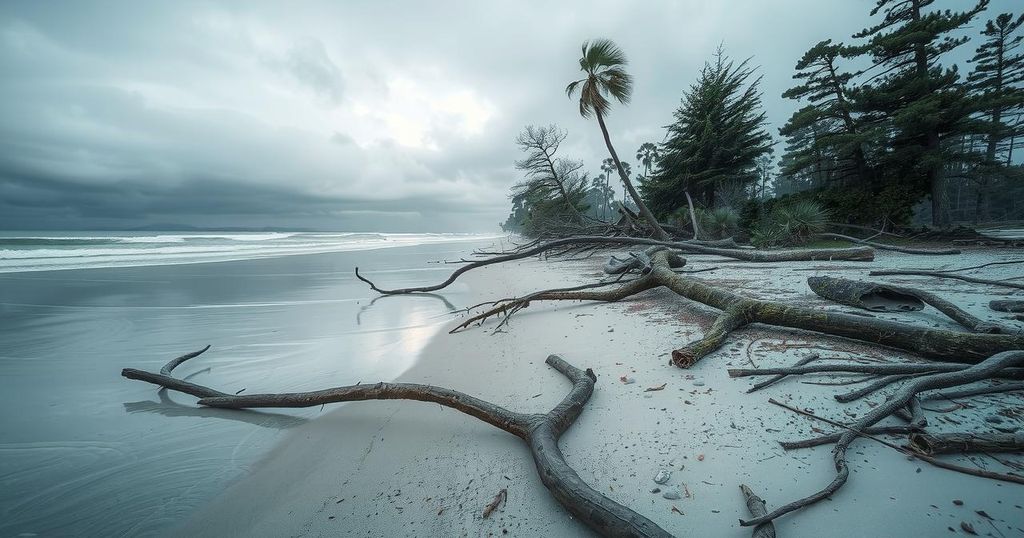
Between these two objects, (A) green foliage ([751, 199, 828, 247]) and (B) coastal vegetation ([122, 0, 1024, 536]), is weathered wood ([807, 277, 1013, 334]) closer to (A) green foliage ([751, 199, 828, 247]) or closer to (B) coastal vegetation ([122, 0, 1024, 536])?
(B) coastal vegetation ([122, 0, 1024, 536])

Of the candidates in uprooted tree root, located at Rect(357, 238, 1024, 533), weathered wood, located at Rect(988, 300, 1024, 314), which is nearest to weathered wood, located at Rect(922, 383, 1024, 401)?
uprooted tree root, located at Rect(357, 238, 1024, 533)

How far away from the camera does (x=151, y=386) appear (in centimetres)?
340

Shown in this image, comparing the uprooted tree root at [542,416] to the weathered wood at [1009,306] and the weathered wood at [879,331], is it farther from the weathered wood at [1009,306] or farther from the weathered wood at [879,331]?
the weathered wood at [1009,306]

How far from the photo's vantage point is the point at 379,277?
36.9 feet

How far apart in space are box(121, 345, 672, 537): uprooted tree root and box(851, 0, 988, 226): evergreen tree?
52.4 ft

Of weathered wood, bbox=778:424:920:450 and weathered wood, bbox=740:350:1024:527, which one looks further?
weathered wood, bbox=778:424:920:450

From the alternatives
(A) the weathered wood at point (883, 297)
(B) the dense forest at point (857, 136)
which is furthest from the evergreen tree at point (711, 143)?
(A) the weathered wood at point (883, 297)

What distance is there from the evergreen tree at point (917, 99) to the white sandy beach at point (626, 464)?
1269 centimetres

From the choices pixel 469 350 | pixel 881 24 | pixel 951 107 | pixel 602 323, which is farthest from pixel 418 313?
pixel 881 24

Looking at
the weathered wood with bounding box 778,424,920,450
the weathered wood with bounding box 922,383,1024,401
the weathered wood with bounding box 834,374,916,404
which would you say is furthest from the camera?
the weathered wood with bounding box 834,374,916,404

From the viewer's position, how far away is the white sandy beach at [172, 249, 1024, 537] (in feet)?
4.49

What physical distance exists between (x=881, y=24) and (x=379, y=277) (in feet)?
68.8

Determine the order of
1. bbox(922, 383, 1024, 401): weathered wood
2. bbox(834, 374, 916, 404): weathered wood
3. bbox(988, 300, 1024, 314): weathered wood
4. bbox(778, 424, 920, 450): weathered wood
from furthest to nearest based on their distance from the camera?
bbox(988, 300, 1024, 314): weathered wood
bbox(834, 374, 916, 404): weathered wood
bbox(922, 383, 1024, 401): weathered wood
bbox(778, 424, 920, 450): weathered wood

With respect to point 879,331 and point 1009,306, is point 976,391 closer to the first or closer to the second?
point 879,331
